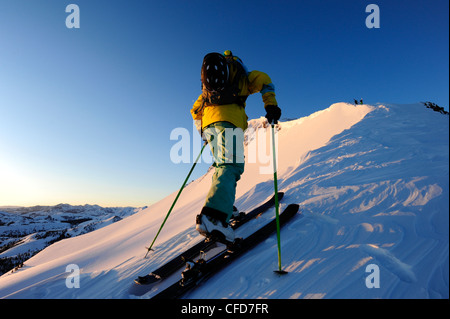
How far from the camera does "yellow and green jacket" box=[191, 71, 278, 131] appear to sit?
2.71 meters

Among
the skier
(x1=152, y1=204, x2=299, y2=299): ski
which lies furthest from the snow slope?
the skier

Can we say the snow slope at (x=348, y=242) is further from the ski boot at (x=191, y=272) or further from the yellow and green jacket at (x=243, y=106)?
the yellow and green jacket at (x=243, y=106)

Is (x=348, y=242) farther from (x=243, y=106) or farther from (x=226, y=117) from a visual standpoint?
(x=243, y=106)

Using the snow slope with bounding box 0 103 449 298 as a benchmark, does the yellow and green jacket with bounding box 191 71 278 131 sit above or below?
above

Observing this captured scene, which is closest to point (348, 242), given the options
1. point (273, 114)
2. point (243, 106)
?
point (273, 114)

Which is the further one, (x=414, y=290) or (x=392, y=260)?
(x=392, y=260)

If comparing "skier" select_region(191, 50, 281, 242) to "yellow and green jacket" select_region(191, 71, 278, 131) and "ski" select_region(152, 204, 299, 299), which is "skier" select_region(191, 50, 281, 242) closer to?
"yellow and green jacket" select_region(191, 71, 278, 131)

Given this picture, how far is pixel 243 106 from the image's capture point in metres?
2.98

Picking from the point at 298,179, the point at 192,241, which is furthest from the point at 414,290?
the point at 298,179

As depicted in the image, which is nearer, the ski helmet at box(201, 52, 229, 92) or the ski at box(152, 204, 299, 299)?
the ski at box(152, 204, 299, 299)

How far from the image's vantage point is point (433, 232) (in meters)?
1.85

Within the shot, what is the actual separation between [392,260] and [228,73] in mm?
2723

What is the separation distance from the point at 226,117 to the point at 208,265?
72.6 inches
